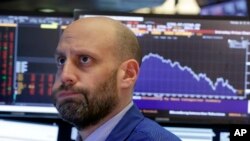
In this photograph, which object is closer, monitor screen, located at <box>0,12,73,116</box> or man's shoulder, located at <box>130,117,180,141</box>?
man's shoulder, located at <box>130,117,180,141</box>

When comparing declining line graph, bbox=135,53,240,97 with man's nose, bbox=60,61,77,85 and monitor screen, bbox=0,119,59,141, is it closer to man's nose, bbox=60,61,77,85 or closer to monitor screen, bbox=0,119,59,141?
monitor screen, bbox=0,119,59,141

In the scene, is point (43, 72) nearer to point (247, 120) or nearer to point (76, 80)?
point (247, 120)

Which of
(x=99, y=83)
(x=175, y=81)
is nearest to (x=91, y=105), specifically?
(x=99, y=83)

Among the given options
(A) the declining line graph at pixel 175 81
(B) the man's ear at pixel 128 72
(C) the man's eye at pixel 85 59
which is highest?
(C) the man's eye at pixel 85 59

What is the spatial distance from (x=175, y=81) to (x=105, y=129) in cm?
97

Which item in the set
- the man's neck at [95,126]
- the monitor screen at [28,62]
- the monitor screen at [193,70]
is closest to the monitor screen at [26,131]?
the monitor screen at [28,62]

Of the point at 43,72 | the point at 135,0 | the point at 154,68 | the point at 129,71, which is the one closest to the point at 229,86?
the point at 154,68

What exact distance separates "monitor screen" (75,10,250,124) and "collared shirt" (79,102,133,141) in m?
0.91

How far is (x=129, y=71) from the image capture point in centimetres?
115

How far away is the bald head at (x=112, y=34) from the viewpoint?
44.3 inches

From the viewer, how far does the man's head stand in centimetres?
109

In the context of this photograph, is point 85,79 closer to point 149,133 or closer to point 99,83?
point 99,83

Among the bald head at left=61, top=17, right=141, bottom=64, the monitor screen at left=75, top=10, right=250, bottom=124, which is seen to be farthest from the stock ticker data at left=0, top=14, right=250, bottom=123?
the bald head at left=61, top=17, right=141, bottom=64

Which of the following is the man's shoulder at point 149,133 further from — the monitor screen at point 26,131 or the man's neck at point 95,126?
the monitor screen at point 26,131
